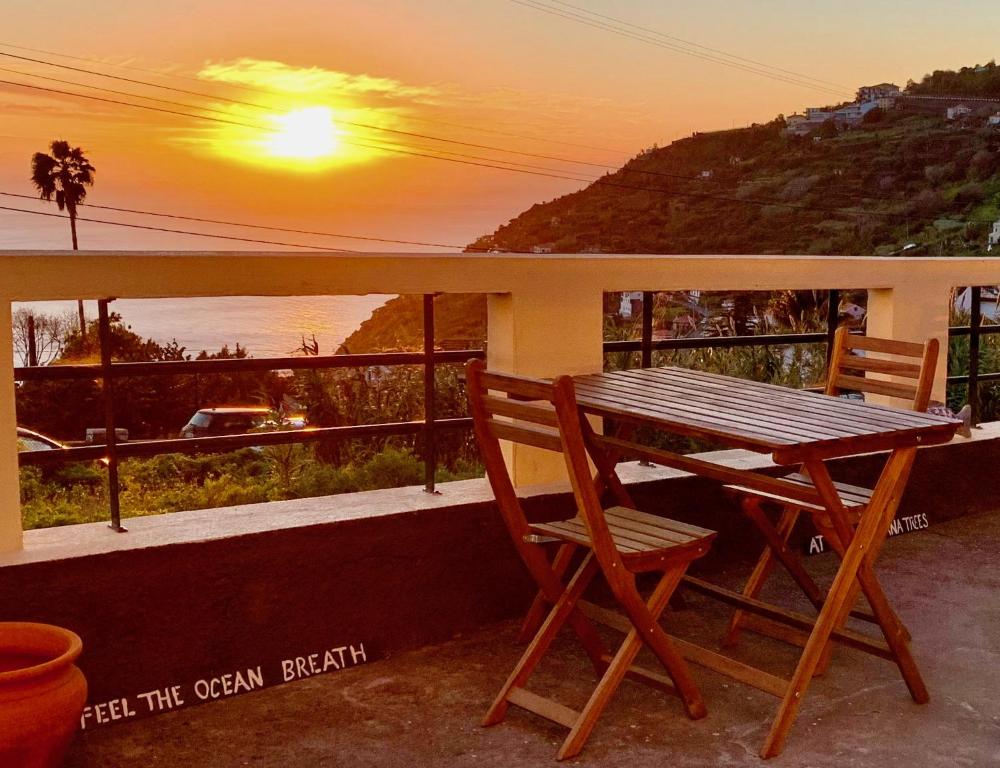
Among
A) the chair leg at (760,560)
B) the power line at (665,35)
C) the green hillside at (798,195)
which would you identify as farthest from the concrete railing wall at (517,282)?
the power line at (665,35)

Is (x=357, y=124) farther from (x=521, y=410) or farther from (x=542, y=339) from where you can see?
(x=521, y=410)

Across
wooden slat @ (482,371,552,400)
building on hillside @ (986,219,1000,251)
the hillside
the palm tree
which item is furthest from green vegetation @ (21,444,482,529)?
the palm tree

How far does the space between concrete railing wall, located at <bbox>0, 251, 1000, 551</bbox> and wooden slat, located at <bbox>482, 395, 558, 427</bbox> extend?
0.75 m

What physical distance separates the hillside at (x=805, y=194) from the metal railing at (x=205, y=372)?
120 ft

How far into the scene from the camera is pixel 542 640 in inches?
134

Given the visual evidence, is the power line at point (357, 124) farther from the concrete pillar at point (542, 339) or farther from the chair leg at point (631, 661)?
the chair leg at point (631, 661)

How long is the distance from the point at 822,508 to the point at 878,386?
0.87 m

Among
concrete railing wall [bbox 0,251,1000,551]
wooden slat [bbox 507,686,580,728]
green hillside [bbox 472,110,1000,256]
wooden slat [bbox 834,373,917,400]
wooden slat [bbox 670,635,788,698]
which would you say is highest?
green hillside [bbox 472,110,1000,256]

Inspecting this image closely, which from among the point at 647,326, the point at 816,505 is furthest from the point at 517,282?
the point at 816,505

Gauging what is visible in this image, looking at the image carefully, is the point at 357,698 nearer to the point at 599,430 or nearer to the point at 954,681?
the point at 599,430

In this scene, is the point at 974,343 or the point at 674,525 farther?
the point at 974,343

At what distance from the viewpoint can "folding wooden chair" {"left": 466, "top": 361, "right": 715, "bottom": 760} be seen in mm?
3096

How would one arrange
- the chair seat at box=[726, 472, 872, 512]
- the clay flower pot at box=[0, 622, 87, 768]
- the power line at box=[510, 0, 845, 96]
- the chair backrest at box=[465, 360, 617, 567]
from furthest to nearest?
the power line at box=[510, 0, 845, 96] < the chair seat at box=[726, 472, 872, 512] < the chair backrest at box=[465, 360, 617, 567] < the clay flower pot at box=[0, 622, 87, 768]

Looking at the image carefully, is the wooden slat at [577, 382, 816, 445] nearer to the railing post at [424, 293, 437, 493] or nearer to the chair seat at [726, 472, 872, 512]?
the chair seat at [726, 472, 872, 512]
